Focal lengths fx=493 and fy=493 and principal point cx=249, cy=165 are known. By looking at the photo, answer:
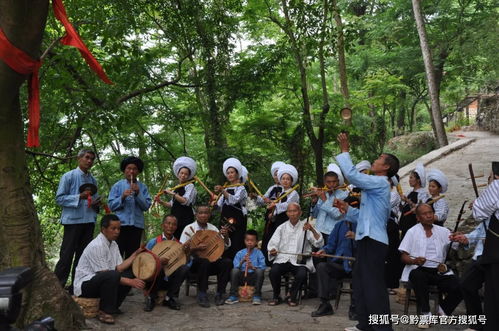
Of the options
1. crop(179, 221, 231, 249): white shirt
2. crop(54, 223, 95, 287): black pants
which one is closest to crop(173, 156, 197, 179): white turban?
crop(179, 221, 231, 249): white shirt

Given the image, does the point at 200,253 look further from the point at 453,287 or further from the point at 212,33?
the point at 212,33

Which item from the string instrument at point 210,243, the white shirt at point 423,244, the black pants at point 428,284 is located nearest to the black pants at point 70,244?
the string instrument at point 210,243

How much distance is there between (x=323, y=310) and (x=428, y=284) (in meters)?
1.29

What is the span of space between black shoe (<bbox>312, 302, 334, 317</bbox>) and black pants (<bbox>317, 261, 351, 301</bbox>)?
0.14 m

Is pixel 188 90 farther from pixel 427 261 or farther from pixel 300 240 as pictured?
pixel 427 261

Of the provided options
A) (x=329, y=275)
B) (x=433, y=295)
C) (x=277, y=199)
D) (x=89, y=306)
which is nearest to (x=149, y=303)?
(x=89, y=306)

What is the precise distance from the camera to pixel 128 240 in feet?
23.0

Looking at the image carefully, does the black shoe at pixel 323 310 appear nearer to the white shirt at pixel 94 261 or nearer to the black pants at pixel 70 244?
the white shirt at pixel 94 261

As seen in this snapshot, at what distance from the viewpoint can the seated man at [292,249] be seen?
6.62m

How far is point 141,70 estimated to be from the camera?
9.51 metres

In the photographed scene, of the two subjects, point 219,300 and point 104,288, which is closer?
point 104,288

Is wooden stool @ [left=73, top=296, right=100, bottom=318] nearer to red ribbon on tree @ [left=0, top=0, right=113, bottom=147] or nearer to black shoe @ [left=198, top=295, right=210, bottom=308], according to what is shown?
black shoe @ [left=198, top=295, right=210, bottom=308]

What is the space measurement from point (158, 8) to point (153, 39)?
1.58 meters

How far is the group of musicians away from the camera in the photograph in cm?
505
